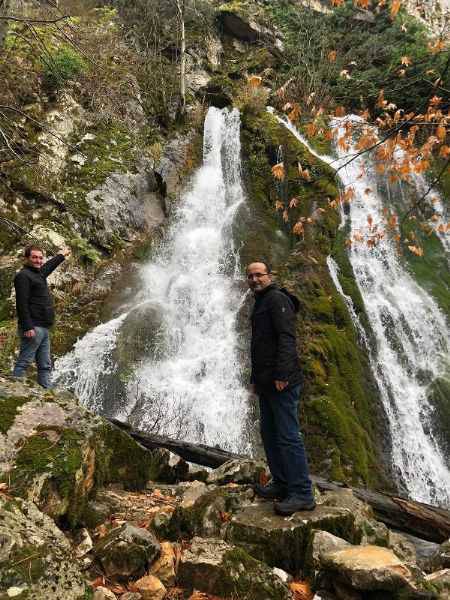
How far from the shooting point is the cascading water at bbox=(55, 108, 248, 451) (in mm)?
7594

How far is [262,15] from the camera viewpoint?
23984mm

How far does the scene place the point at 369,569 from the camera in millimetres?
1967

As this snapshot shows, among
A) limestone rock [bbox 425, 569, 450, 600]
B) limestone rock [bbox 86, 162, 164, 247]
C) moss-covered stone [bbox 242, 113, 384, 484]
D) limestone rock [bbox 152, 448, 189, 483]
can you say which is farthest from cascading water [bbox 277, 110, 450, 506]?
limestone rock [bbox 86, 162, 164, 247]

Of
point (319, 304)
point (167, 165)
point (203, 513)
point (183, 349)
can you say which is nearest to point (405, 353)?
point (319, 304)

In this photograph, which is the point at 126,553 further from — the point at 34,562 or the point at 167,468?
the point at 167,468

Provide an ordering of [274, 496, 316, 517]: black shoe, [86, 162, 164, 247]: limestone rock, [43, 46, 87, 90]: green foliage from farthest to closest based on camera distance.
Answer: [43, 46, 87, 90]: green foliage < [86, 162, 164, 247]: limestone rock < [274, 496, 316, 517]: black shoe

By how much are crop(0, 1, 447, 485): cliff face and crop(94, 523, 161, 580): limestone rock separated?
8.03 ft

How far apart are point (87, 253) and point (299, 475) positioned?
9.08 metres

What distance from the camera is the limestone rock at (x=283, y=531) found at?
100 inches

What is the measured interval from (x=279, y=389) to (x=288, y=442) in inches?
17.6

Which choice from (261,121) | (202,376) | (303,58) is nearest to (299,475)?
(202,376)

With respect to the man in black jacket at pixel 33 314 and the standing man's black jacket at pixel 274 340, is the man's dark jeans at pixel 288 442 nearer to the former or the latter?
the standing man's black jacket at pixel 274 340

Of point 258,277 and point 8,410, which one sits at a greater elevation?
point 258,277

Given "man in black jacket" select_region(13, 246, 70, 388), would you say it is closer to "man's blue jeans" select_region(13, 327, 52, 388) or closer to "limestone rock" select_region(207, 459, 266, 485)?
"man's blue jeans" select_region(13, 327, 52, 388)
